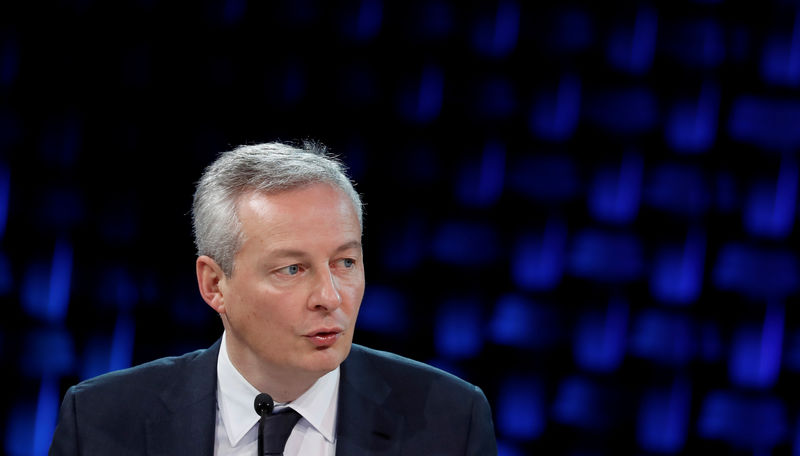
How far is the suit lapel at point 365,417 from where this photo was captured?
1409mm

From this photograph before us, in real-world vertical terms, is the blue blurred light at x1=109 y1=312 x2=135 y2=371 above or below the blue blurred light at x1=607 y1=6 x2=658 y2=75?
below

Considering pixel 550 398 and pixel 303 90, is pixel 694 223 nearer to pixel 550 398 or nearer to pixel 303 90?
pixel 550 398

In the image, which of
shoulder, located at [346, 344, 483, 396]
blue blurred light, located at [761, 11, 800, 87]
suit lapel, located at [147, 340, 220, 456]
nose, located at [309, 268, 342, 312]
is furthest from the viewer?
blue blurred light, located at [761, 11, 800, 87]

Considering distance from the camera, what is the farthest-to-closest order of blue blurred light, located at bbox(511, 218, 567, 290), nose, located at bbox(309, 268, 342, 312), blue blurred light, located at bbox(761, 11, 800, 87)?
blue blurred light, located at bbox(511, 218, 567, 290), blue blurred light, located at bbox(761, 11, 800, 87), nose, located at bbox(309, 268, 342, 312)

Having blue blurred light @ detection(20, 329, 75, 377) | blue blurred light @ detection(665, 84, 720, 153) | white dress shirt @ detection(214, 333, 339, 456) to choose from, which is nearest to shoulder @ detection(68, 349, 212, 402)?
white dress shirt @ detection(214, 333, 339, 456)

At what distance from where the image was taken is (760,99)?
240 centimetres

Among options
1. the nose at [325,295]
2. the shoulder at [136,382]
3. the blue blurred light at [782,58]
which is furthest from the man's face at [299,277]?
the blue blurred light at [782,58]

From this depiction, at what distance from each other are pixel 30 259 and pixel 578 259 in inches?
61.3

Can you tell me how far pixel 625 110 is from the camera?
2438mm

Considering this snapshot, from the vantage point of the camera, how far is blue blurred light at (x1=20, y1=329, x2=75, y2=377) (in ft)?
8.31

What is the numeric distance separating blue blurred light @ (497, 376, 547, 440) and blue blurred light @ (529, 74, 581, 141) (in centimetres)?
71

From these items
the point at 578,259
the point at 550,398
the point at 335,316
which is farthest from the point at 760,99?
the point at 335,316

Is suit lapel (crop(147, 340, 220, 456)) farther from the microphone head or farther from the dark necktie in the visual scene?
the microphone head

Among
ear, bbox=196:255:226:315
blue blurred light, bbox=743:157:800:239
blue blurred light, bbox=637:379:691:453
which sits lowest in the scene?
blue blurred light, bbox=637:379:691:453
